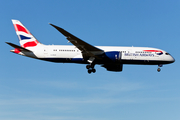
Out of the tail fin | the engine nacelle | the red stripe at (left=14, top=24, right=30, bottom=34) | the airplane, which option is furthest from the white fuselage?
the red stripe at (left=14, top=24, right=30, bottom=34)

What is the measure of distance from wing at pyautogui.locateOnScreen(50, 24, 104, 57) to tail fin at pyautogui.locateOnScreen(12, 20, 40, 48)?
26.8 ft

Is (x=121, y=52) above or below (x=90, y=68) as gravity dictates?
above

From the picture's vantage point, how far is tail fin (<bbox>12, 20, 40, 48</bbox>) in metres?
43.3

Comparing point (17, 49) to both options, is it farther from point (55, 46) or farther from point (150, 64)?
point (150, 64)

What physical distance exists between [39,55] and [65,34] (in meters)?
7.87

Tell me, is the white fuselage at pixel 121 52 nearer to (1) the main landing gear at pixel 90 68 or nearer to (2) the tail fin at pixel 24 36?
(1) the main landing gear at pixel 90 68

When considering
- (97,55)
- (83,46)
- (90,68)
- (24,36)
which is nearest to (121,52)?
(97,55)

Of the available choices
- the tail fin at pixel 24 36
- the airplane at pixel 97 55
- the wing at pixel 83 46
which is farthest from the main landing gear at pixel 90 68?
the tail fin at pixel 24 36

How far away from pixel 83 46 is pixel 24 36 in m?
10.9

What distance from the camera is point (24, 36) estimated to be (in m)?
44.1

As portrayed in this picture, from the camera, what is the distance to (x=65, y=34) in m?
35.2

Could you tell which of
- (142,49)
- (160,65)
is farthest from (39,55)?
(160,65)

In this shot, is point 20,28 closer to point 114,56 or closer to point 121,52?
point 114,56

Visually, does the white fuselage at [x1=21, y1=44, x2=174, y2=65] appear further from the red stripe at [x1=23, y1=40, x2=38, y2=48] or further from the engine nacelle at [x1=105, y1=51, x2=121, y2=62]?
the red stripe at [x1=23, y1=40, x2=38, y2=48]
